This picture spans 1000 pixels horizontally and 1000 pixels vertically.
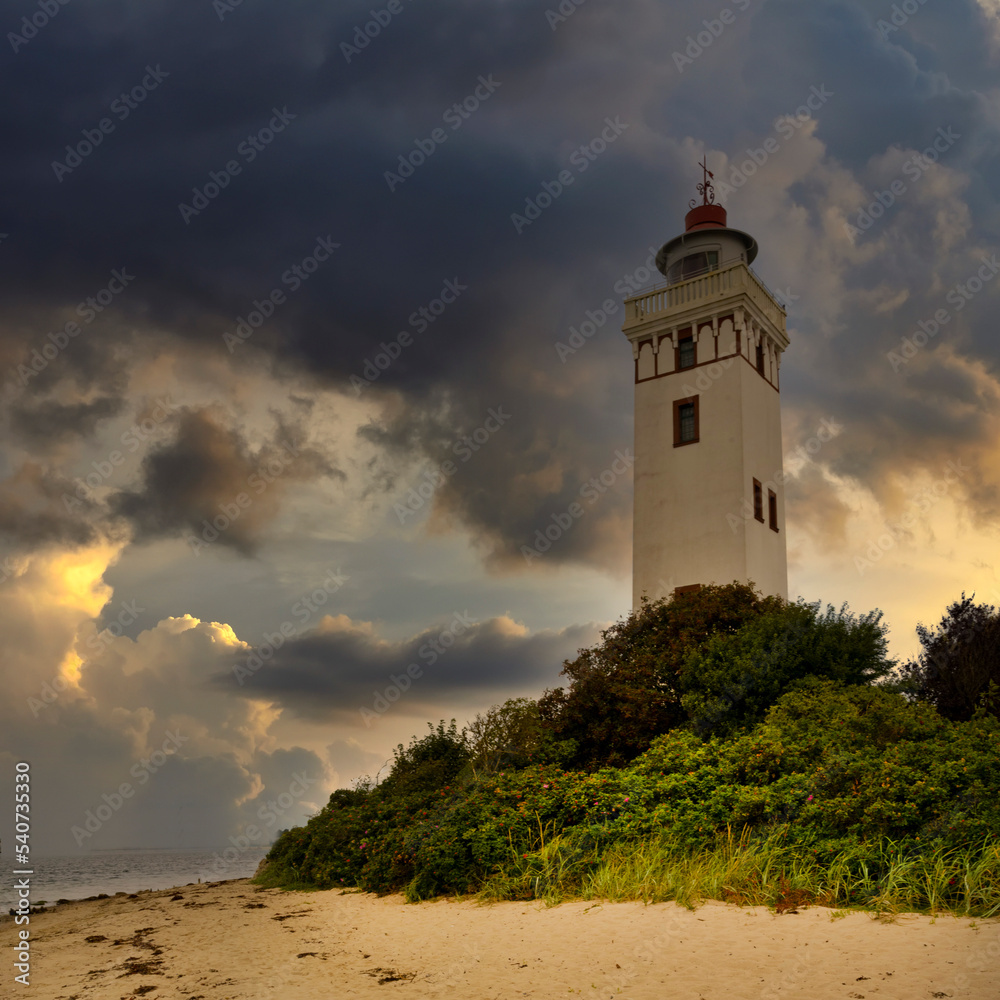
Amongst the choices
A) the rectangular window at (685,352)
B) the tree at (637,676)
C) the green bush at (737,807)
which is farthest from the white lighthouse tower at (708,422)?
the green bush at (737,807)

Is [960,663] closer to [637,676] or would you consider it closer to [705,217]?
[637,676]

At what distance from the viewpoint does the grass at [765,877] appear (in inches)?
338

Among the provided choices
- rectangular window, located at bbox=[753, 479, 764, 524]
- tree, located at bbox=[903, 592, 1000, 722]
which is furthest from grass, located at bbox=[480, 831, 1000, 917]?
rectangular window, located at bbox=[753, 479, 764, 524]

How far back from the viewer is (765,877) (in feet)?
31.2

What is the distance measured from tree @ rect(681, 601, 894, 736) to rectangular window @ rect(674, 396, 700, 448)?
1033 centimetres

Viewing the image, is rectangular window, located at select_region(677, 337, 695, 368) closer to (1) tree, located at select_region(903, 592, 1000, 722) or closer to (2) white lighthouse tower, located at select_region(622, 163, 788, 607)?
(2) white lighthouse tower, located at select_region(622, 163, 788, 607)

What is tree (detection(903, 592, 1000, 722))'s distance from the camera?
20641 mm

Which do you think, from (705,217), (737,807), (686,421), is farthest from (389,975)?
(705,217)

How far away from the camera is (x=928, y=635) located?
2458 cm

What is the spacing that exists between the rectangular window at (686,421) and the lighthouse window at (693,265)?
488 centimetres

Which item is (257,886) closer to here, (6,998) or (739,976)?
(6,998)

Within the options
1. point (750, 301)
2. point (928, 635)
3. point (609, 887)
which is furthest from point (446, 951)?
point (750, 301)

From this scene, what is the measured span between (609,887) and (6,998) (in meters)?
6.45

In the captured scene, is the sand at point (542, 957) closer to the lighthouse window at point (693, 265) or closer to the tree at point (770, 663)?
the tree at point (770, 663)
